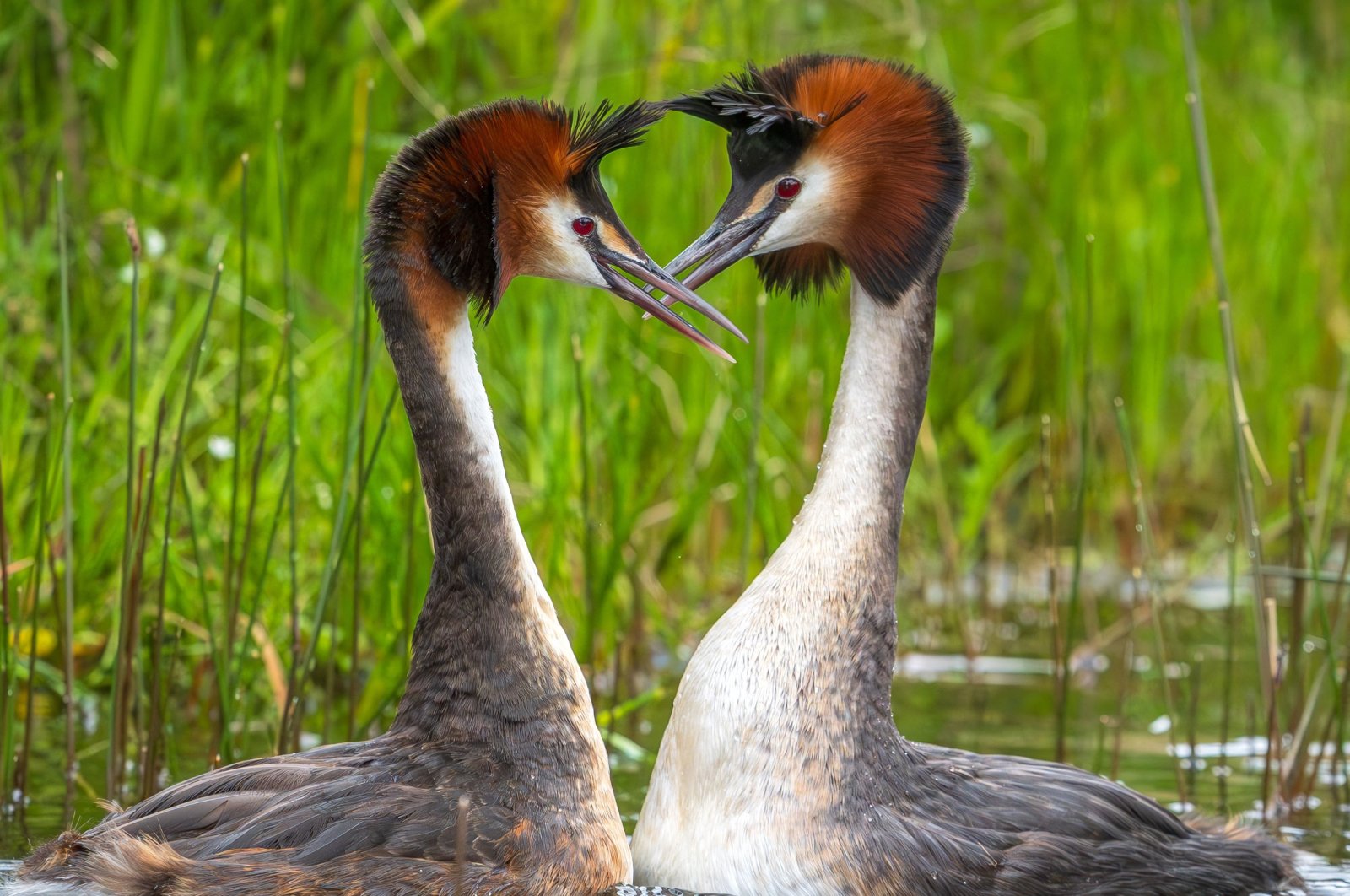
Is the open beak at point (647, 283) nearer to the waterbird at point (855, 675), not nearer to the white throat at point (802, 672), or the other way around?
the waterbird at point (855, 675)

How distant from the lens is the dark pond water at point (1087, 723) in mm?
5316

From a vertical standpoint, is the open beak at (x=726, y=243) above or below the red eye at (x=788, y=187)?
below

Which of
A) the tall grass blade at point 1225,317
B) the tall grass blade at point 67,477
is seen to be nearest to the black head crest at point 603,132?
the tall grass blade at point 67,477

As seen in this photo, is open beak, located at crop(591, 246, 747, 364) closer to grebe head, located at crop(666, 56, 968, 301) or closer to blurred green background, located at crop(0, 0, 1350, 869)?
grebe head, located at crop(666, 56, 968, 301)

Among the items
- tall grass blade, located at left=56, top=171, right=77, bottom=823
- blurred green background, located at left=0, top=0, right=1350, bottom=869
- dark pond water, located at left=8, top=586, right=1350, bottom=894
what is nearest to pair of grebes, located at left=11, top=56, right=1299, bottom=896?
blurred green background, located at left=0, top=0, right=1350, bottom=869

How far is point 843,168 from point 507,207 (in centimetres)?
88

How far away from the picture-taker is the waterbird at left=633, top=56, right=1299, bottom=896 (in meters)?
4.40

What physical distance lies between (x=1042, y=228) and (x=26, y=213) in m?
4.39

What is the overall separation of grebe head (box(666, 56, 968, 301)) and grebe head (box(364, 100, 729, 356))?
0.26m

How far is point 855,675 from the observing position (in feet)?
15.3

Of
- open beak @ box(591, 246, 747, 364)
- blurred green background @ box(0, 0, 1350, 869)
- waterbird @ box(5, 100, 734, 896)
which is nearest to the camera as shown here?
waterbird @ box(5, 100, 734, 896)

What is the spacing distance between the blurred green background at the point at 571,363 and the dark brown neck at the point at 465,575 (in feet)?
1.00

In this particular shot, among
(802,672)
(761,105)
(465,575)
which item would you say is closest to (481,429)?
(465,575)

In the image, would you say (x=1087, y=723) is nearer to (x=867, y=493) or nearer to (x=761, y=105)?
(x=867, y=493)
